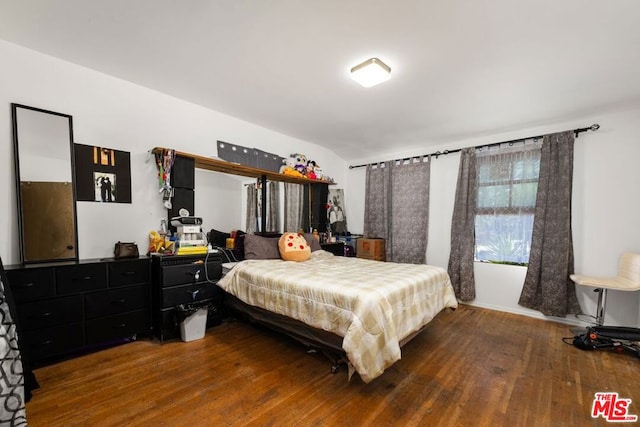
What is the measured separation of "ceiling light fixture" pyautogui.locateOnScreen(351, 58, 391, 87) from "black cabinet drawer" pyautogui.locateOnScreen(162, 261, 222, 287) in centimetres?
236

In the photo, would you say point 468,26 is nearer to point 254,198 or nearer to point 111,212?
point 254,198

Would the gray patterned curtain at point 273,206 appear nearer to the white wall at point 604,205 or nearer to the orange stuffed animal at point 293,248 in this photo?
the orange stuffed animal at point 293,248

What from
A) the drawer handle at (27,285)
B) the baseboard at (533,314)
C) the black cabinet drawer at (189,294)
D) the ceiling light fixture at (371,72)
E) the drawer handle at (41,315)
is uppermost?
the ceiling light fixture at (371,72)

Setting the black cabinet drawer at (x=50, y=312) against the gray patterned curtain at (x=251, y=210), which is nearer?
the black cabinet drawer at (x=50, y=312)

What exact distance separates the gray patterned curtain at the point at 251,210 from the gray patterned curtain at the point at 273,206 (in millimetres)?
212

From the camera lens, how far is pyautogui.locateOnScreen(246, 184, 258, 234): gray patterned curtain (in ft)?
11.8

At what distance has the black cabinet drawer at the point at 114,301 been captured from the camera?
7.28 ft

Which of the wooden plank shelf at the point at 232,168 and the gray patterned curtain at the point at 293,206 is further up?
the wooden plank shelf at the point at 232,168

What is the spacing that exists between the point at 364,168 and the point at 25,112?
442 cm

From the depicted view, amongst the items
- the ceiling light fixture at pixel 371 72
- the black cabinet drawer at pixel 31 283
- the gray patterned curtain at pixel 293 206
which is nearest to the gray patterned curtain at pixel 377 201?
the gray patterned curtain at pixel 293 206

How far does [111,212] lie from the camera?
2.59 m

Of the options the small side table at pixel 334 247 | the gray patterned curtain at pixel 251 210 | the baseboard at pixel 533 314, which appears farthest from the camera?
the small side table at pixel 334 247

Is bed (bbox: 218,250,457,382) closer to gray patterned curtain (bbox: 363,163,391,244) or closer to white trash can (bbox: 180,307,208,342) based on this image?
white trash can (bbox: 180,307,208,342)

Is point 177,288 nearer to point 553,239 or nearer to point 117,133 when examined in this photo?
point 117,133
